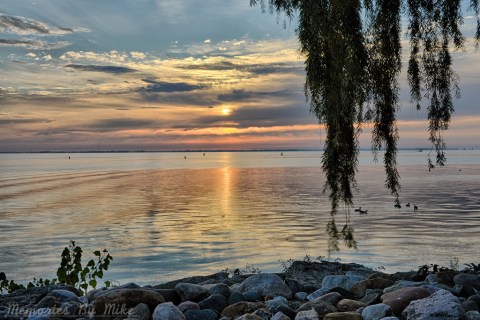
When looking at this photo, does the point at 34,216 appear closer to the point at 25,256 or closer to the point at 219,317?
the point at 25,256

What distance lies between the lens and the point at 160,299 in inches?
241

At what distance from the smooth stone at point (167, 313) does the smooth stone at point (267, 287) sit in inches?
66.6

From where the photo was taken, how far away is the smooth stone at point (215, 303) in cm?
618

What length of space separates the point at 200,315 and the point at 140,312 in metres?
0.73

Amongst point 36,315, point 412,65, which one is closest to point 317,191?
point 412,65

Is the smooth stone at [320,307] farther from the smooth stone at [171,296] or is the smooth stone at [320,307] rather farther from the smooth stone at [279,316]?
the smooth stone at [171,296]

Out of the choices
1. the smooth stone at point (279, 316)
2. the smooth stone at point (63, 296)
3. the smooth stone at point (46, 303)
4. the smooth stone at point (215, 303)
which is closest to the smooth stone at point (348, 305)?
the smooth stone at point (279, 316)

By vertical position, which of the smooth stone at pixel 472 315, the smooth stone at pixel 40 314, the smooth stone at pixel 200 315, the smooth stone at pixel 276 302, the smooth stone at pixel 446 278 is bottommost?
the smooth stone at pixel 446 278

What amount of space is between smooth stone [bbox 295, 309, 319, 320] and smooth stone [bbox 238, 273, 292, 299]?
4.57 ft

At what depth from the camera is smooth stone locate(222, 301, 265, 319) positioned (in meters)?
5.84

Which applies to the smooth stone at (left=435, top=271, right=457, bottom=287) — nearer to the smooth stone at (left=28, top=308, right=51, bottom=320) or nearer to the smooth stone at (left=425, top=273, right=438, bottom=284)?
the smooth stone at (left=425, top=273, right=438, bottom=284)

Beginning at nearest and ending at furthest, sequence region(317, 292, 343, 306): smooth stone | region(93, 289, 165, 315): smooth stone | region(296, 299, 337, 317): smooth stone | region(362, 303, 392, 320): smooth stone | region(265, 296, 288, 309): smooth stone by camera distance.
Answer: region(362, 303, 392, 320): smooth stone < region(296, 299, 337, 317): smooth stone < region(93, 289, 165, 315): smooth stone < region(265, 296, 288, 309): smooth stone < region(317, 292, 343, 306): smooth stone

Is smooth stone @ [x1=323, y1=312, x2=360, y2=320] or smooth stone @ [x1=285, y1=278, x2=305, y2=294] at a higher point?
smooth stone @ [x1=323, y1=312, x2=360, y2=320]

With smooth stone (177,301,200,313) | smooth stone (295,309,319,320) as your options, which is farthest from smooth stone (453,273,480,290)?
smooth stone (177,301,200,313)
